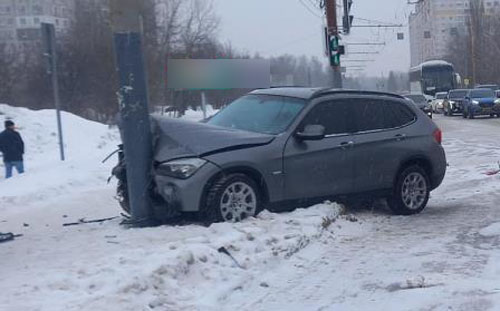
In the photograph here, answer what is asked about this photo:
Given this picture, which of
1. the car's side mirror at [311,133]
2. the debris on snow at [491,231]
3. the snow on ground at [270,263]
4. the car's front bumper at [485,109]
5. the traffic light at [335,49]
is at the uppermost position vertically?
the traffic light at [335,49]

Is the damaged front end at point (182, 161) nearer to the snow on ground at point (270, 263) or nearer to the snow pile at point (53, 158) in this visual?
the snow on ground at point (270, 263)

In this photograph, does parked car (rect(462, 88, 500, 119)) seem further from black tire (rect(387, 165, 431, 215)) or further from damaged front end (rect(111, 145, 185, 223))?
damaged front end (rect(111, 145, 185, 223))

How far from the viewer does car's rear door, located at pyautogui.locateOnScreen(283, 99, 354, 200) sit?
27.5 ft

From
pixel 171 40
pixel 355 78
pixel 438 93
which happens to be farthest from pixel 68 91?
pixel 438 93

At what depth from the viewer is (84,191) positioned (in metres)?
13.2

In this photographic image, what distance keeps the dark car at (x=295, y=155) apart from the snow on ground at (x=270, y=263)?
0.30 m

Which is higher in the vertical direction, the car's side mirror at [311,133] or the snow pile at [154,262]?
the car's side mirror at [311,133]

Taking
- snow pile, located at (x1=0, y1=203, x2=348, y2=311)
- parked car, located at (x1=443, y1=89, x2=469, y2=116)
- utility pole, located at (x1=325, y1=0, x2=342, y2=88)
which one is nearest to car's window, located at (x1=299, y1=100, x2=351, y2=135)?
snow pile, located at (x1=0, y1=203, x2=348, y2=311)

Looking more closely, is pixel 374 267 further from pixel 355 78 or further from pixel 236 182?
pixel 355 78

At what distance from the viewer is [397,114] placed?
9883mm

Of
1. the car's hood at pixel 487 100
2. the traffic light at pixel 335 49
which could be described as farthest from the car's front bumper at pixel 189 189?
the car's hood at pixel 487 100

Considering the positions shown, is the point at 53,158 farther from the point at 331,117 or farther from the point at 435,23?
the point at 435,23

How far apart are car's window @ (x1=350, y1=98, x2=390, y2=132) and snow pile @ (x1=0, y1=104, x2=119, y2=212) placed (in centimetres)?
600

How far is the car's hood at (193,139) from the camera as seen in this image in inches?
309
